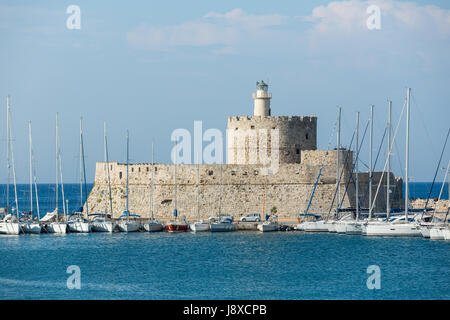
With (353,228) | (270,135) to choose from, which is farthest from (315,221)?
Answer: (270,135)

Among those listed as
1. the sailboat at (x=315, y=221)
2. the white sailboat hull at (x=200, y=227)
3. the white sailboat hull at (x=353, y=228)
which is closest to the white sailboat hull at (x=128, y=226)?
the white sailboat hull at (x=200, y=227)

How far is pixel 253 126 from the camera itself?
49438 millimetres

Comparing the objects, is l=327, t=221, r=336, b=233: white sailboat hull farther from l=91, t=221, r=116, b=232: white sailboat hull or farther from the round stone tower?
l=91, t=221, r=116, b=232: white sailboat hull

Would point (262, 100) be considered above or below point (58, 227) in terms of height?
above

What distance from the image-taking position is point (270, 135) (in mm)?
49281

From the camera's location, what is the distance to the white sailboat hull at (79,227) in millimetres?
45844

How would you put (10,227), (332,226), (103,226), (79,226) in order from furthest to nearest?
(79,226) → (103,226) → (10,227) → (332,226)

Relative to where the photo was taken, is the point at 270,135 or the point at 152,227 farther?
the point at 270,135

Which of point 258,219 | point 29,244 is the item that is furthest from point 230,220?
point 29,244

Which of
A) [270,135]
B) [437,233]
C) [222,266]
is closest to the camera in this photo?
[222,266]

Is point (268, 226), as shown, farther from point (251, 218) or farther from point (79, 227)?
point (79, 227)

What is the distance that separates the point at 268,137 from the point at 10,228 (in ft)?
49.0
